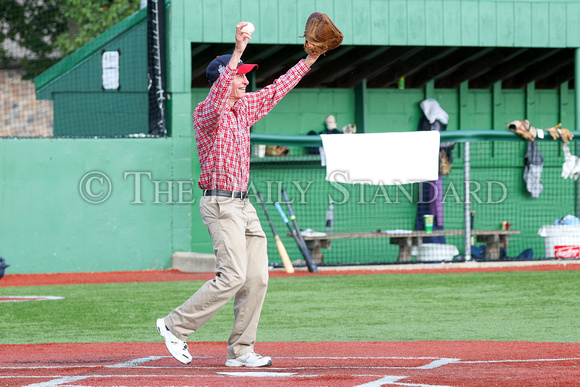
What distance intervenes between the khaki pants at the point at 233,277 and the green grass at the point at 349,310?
1.85 m

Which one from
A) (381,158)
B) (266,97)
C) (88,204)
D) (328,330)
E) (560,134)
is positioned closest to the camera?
(266,97)

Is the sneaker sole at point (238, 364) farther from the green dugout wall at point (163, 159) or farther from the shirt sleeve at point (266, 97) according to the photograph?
the green dugout wall at point (163, 159)

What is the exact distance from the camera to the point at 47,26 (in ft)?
72.2

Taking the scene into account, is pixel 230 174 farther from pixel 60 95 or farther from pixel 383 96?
pixel 60 95

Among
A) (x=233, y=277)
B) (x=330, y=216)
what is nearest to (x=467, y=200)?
(x=330, y=216)

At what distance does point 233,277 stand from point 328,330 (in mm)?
2686

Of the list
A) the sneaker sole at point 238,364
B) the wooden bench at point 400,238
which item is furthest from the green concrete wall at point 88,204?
the sneaker sole at point 238,364

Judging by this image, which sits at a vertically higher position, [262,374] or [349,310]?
[262,374]

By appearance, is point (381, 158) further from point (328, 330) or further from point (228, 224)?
point (228, 224)

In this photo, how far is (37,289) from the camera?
11.7 m

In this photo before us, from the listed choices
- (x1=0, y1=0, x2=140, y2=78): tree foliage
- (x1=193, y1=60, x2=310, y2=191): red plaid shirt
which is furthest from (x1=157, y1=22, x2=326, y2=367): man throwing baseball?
(x1=0, y1=0, x2=140, y2=78): tree foliage

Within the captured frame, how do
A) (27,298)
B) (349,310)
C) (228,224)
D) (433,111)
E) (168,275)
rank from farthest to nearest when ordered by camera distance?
(433,111) < (168,275) < (27,298) < (349,310) < (228,224)

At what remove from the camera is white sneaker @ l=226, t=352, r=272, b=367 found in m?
5.34

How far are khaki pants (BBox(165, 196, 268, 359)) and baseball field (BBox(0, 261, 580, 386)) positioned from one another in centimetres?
27
